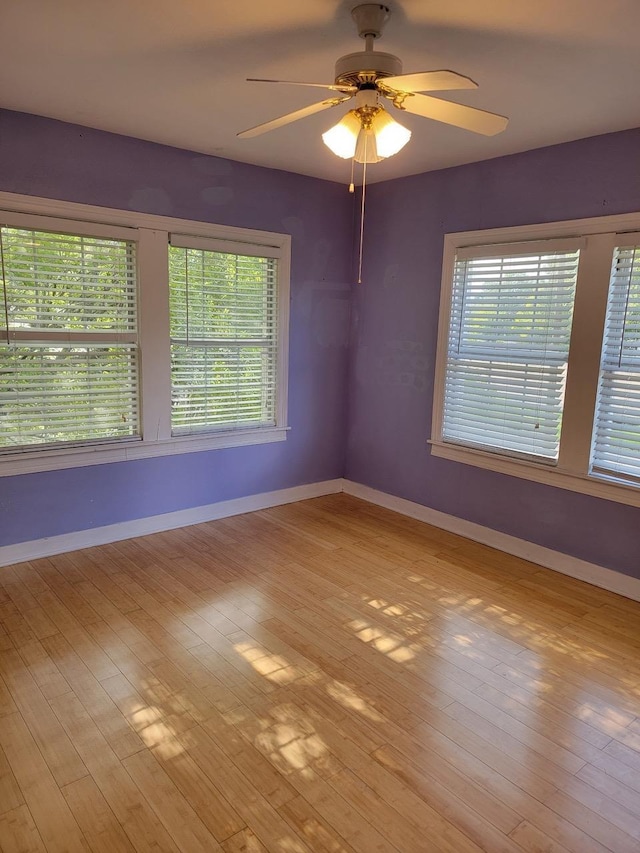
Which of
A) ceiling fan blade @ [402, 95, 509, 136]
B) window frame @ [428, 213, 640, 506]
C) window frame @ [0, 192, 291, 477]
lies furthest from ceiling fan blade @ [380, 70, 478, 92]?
window frame @ [0, 192, 291, 477]

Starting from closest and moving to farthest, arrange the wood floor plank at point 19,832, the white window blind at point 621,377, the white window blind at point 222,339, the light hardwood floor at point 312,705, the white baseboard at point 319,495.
→ the wood floor plank at point 19,832 → the light hardwood floor at point 312,705 → the white window blind at point 621,377 → the white baseboard at point 319,495 → the white window blind at point 222,339

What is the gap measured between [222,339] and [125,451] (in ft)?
3.43

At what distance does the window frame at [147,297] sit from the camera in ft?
10.8

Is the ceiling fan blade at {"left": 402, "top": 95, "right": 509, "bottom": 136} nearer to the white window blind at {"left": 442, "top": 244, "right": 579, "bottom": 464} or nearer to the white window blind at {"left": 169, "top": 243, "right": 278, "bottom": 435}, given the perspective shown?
the white window blind at {"left": 442, "top": 244, "right": 579, "bottom": 464}

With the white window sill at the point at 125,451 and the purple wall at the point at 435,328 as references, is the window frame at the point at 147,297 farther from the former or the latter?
the purple wall at the point at 435,328

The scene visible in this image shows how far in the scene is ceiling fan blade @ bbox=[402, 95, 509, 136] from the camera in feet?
6.67

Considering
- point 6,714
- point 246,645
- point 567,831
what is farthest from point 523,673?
point 6,714

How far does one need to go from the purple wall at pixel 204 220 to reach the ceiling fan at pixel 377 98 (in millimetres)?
1592

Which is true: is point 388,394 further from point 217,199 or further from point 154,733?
point 154,733

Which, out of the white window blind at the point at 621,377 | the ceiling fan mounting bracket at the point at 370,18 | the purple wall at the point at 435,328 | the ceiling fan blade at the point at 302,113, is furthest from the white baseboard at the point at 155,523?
the ceiling fan mounting bracket at the point at 370,18

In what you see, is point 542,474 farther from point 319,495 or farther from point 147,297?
point 147,297

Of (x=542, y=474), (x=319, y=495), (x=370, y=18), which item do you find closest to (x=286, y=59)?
(x=370, y=18)

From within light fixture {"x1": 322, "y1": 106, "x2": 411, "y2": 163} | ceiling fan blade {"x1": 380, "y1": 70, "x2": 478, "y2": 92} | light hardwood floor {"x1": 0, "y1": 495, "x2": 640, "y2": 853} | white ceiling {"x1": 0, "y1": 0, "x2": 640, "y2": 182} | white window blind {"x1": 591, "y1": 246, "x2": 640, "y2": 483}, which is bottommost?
light hardwood floor {"x1": 0, "y1": 495, "x2": 640, "y2": 853}

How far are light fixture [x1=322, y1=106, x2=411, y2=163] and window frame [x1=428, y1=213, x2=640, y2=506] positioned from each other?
5.32 ft
